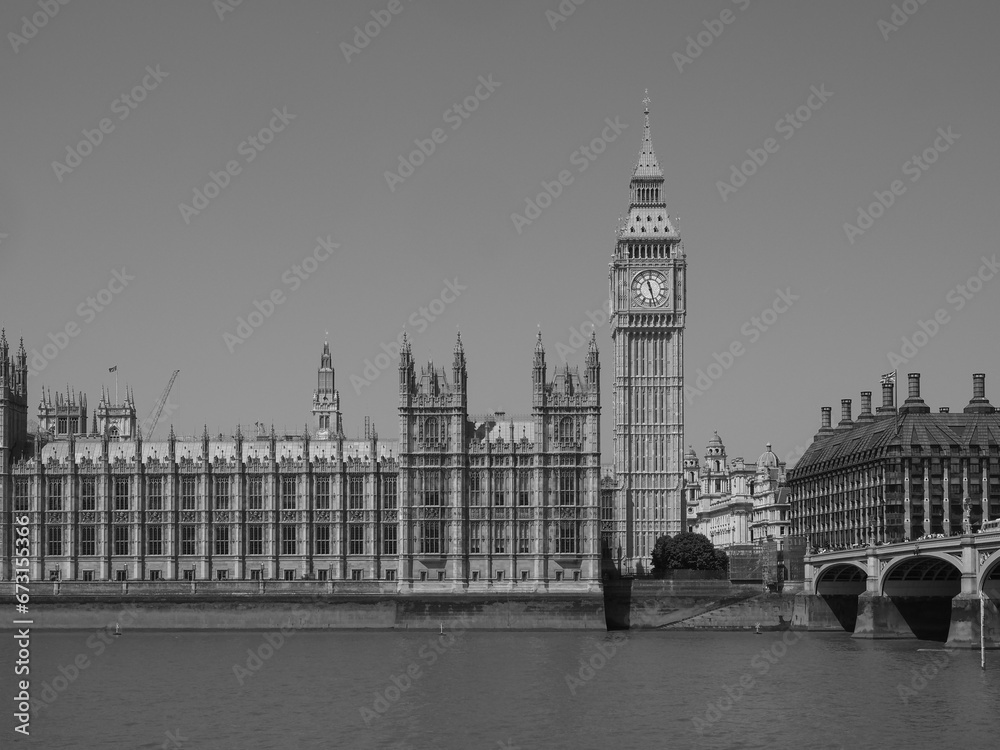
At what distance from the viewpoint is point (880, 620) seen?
127m

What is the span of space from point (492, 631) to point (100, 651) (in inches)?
1284

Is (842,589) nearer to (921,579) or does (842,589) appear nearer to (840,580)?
(840,580)

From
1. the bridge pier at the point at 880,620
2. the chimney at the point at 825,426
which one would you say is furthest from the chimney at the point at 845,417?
the bridge pier at the point at 880,620

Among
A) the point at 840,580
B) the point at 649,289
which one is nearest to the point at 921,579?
the point at 840,580

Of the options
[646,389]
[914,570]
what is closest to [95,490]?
[646,389]

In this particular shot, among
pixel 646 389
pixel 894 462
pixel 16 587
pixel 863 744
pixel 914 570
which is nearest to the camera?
pixel 863 744

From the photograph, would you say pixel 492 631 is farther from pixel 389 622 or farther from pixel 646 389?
pixel 646 389

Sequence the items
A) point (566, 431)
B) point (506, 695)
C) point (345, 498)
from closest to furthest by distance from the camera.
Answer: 1. point (506, 695)
2. point (566, 431)
3. point (345, 498)

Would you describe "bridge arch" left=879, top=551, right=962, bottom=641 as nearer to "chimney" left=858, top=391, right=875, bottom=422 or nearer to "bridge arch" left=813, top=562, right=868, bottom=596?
"bridge arch" left=813, top=562, right=868, bottom=596

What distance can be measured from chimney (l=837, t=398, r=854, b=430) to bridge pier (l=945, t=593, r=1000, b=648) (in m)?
70.0

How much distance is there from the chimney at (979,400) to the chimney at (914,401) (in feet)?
13.3

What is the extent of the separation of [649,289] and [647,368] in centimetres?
809

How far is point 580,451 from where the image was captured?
465ft

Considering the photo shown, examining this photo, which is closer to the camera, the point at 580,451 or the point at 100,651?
the point at 100,651
